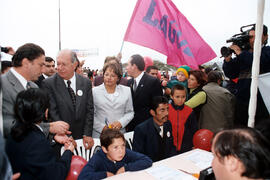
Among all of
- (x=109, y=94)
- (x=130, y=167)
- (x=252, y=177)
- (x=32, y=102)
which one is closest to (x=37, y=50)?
(x=32, y=102)

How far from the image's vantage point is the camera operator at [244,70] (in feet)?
7.59

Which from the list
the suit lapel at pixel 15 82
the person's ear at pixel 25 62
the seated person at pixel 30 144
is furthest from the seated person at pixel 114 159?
the person's ear at pixel 25 62

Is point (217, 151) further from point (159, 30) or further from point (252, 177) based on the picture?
point (159, 30)

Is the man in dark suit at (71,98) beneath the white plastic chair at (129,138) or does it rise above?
above

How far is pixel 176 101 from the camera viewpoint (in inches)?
111

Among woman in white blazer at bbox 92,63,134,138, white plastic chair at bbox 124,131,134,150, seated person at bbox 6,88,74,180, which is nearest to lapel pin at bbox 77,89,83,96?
woman in white blazer at bbox 92,63,134,138

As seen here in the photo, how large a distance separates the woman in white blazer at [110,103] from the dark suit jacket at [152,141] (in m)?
0.29

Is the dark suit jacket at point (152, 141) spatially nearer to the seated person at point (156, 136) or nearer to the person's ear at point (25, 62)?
the seated person at point (156, 136)

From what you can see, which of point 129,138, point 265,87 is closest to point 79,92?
point 129,138

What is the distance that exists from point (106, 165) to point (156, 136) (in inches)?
35.2

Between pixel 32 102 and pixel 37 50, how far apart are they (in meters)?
0.88

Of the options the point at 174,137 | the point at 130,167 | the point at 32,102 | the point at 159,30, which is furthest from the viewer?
the point at 159,30

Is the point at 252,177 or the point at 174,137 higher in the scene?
the point at 252,177

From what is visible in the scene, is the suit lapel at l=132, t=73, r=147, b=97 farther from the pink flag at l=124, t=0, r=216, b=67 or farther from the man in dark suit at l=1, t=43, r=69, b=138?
the man in dark suit at l=1, t=43, r=69, b=138
